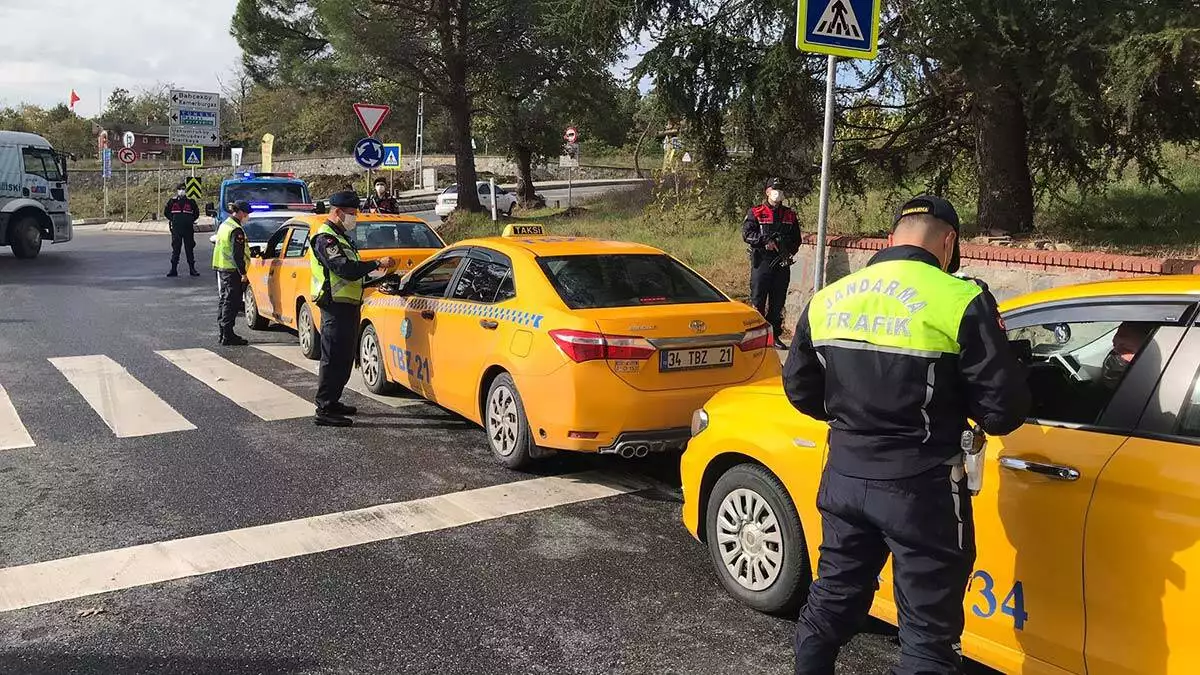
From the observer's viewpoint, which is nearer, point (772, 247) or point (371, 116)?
point (772, 247)

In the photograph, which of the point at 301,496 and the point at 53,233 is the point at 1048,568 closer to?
the point at 301,496

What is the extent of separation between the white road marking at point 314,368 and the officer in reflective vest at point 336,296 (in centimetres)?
78

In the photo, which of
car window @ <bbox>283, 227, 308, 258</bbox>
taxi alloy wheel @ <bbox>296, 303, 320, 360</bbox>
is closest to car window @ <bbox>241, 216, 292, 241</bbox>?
car window @ <bbox>283, 227, 308, 258</bbox>

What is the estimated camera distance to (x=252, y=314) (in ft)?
38.1

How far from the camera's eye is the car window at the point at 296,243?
10.1 m

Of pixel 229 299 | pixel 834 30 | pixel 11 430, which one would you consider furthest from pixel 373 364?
pixel 834 30

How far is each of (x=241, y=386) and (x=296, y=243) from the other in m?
2.45

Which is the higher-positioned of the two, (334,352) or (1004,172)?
(1004,172)

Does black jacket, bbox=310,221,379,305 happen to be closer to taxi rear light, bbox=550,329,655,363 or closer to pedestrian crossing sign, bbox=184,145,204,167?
taxi rear light, bbox=550,329,655,363

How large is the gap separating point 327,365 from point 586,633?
156 inches

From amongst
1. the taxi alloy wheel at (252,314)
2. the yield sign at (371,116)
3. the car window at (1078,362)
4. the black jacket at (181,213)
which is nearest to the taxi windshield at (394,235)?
the taxi alloy wheel at (252,314)

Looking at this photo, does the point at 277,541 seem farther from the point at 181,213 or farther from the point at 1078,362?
the point at 181,213

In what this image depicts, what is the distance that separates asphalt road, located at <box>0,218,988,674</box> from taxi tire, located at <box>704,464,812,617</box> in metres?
0.08

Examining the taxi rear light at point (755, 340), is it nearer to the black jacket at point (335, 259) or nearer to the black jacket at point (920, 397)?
the black jacket at point (920, 397)
